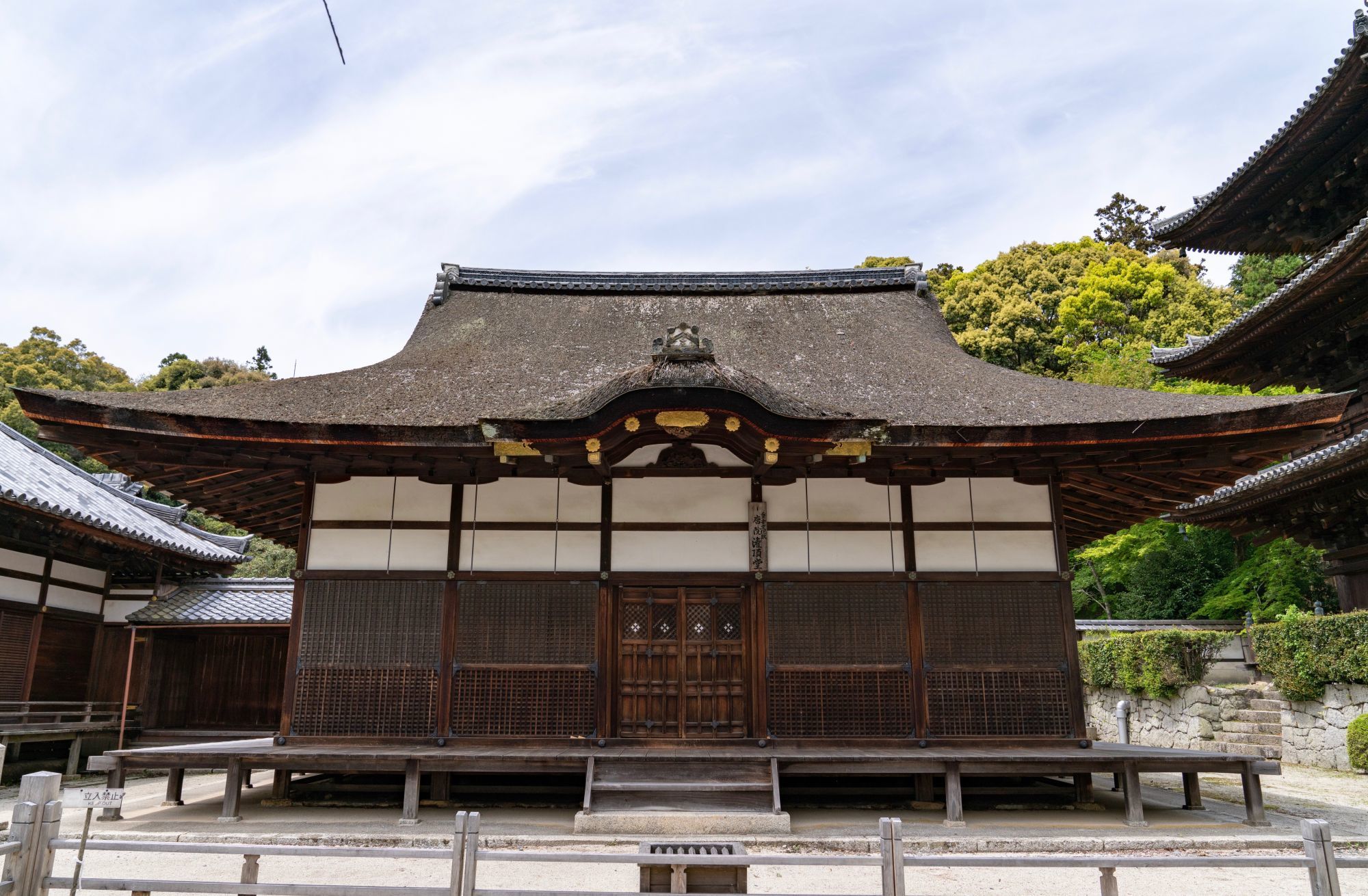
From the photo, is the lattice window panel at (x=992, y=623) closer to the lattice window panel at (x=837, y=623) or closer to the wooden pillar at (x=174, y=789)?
the lattice window panel at (x=837, y=623)

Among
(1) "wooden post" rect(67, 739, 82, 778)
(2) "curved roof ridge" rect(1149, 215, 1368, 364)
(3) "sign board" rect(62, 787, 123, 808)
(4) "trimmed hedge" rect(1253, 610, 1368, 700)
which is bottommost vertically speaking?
(1) "wooden post" rect(67, 739, 82, 778)

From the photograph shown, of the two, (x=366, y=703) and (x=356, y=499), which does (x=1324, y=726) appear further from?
(x=356, y=499)

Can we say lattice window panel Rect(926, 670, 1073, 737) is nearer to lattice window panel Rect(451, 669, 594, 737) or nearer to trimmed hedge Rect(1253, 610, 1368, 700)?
lattice window panel Rect(451, 669, 594, 737)

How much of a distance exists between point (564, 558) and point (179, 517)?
13765mm

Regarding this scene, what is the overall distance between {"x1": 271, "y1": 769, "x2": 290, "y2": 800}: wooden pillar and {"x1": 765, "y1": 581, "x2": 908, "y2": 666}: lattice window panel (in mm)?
5130

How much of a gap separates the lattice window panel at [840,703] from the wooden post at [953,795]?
683mm

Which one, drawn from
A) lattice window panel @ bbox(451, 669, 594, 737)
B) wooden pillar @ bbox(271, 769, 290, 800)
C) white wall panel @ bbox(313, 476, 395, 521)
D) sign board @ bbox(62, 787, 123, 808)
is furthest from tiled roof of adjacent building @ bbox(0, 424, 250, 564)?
sign board @ bbox(62, 787, 123, 808)

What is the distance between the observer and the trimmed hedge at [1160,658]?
16141 mm

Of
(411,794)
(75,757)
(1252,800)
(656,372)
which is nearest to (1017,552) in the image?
(1252,800)

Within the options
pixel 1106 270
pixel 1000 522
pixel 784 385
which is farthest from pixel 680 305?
pixel 1106 270

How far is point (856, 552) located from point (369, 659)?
5.10 m

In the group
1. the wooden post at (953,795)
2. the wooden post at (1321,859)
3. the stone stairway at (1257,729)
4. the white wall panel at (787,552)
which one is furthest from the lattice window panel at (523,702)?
the stone stairway at (1257,729)

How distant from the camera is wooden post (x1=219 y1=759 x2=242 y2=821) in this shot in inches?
316

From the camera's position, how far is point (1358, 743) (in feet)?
40.0
